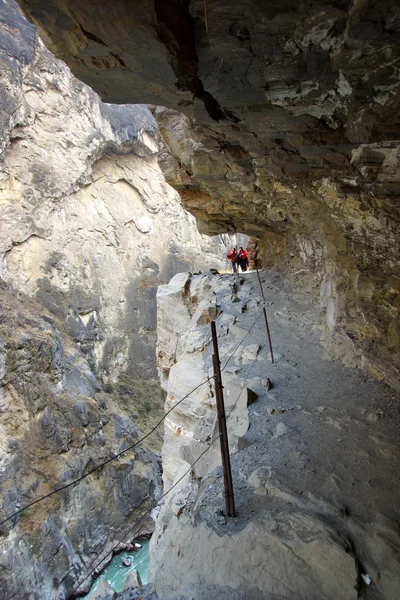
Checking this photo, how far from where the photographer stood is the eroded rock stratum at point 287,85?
105 inches

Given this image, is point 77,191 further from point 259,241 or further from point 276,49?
point 276,49

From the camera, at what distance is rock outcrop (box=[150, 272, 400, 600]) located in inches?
141

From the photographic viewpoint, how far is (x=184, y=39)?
119 inches

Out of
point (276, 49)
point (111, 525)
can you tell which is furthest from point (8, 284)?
point (276, 49)

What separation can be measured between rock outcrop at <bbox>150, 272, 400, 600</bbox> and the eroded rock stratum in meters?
1.60

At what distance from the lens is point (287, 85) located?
3.38m

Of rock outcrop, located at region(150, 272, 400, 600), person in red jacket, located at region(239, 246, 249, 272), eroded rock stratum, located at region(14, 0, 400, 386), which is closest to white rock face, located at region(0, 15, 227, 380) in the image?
person in red jacket, located at region(239, 246, 249, 272)

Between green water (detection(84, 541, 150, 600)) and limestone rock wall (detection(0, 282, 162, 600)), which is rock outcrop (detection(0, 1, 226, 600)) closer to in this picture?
limestone rock wall (detection(0, 282, 162, 600))

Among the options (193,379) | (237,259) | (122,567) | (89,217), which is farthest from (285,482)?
(89,217)

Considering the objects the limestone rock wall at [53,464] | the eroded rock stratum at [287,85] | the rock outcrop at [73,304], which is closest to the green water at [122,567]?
the limestone rock wall at [53,464]

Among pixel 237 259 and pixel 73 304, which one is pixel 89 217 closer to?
pixel 73 304

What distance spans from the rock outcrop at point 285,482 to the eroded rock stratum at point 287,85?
1.60 metres

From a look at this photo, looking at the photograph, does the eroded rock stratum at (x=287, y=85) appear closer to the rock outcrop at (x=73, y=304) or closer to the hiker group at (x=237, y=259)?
the hiker group at (x=237, y=259)

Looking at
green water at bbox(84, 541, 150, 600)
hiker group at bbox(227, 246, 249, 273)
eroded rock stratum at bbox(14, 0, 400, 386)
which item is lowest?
green water at bbox(84, 541, 150, 600)
